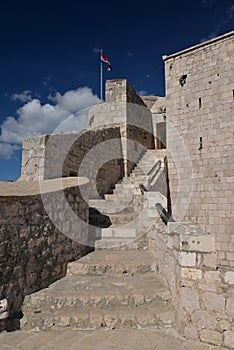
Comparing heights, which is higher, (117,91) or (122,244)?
(117,91)

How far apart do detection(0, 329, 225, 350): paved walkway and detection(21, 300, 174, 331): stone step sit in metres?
0.09

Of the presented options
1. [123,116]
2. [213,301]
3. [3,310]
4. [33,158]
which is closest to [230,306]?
[213,301]

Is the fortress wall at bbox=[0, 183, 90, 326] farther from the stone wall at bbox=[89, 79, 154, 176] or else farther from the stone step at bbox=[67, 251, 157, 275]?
the stone wall at bbox=[89, 79, 154, 176]

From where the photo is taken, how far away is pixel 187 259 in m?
3.02

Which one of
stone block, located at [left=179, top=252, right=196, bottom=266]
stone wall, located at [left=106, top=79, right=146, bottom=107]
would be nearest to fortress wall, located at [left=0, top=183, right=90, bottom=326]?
stone block, located at [left=179, top=252, right=196, bottom=266]

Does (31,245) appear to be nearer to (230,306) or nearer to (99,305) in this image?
(99,305)

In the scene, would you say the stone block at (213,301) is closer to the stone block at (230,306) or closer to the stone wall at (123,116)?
the stone block at (230,306)

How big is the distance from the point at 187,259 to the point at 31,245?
2163mm

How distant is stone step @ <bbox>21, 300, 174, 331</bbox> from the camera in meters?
3.19

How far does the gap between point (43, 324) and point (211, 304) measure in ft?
6.80

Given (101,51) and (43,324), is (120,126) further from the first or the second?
(43,324)

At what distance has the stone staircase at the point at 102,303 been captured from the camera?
3221 mm

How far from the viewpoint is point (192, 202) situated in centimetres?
973

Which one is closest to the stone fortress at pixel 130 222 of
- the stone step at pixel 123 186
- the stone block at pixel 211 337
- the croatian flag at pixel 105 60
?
the stone block at pixel 211 337
